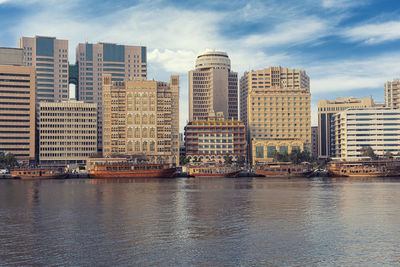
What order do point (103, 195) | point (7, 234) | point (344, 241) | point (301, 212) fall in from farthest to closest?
point (103, 195), point (301, 212), point (7, 234), point (344, 241)

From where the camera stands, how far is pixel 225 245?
207ft

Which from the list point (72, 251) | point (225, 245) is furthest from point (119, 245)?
point (225, 245)

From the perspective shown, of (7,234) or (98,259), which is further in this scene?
(7,234)

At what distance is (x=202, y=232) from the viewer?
72062mm

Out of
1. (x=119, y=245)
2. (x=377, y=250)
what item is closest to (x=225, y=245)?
(x=119, y=245)

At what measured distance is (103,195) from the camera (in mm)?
129750

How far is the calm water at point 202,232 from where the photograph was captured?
5722cm

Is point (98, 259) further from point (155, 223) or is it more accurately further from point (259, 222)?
point (259, 222)

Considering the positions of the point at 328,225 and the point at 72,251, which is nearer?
the point at 72,251

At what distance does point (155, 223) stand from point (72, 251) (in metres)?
21.3

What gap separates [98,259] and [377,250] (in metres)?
31.6

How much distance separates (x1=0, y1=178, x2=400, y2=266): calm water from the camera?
5722cm

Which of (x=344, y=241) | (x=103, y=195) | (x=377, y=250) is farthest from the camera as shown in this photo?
(x=103, y=195)

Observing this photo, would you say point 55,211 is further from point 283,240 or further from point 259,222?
point 283,240
